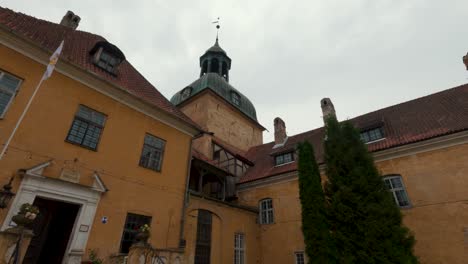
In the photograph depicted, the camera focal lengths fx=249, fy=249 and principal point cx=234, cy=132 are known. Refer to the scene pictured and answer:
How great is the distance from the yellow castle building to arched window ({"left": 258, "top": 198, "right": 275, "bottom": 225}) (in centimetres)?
6

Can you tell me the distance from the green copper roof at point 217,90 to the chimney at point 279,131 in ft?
17.2

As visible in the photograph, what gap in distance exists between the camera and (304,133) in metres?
20.1

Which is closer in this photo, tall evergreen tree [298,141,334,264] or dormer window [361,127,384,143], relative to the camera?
tall evergreen tree [298,141,334,264]

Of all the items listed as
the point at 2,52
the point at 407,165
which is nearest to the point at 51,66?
the point at 2,52

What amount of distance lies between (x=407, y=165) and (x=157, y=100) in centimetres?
1267

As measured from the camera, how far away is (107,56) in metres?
11.1

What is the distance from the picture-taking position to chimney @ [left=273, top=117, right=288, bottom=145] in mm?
20547

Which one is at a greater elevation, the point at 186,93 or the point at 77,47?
the point at 186,93

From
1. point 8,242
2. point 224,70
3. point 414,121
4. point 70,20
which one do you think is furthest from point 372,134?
point 224,70

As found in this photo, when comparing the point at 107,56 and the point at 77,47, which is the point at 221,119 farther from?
the point at 77,47

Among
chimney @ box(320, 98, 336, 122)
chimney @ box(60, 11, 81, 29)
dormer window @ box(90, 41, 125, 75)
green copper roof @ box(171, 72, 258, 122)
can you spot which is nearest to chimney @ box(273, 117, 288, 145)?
chimney @ box(320, 98, 336, 122)

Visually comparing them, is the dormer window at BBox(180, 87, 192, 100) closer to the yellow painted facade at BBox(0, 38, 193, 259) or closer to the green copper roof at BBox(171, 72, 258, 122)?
the green copper roof at BBox(171, 72, 258, 122)

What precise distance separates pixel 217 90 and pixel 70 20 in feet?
41.5

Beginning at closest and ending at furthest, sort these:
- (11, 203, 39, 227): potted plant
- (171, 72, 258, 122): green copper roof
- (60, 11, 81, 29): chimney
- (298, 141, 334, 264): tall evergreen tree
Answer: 1. (11, 203, 39, 227): potted plant
2. (298, 141, 334, 264): tall evergreen tree
3. (60, 11, 81, 29): chimney
4. (171, 72, 258, 122): green copper roof
